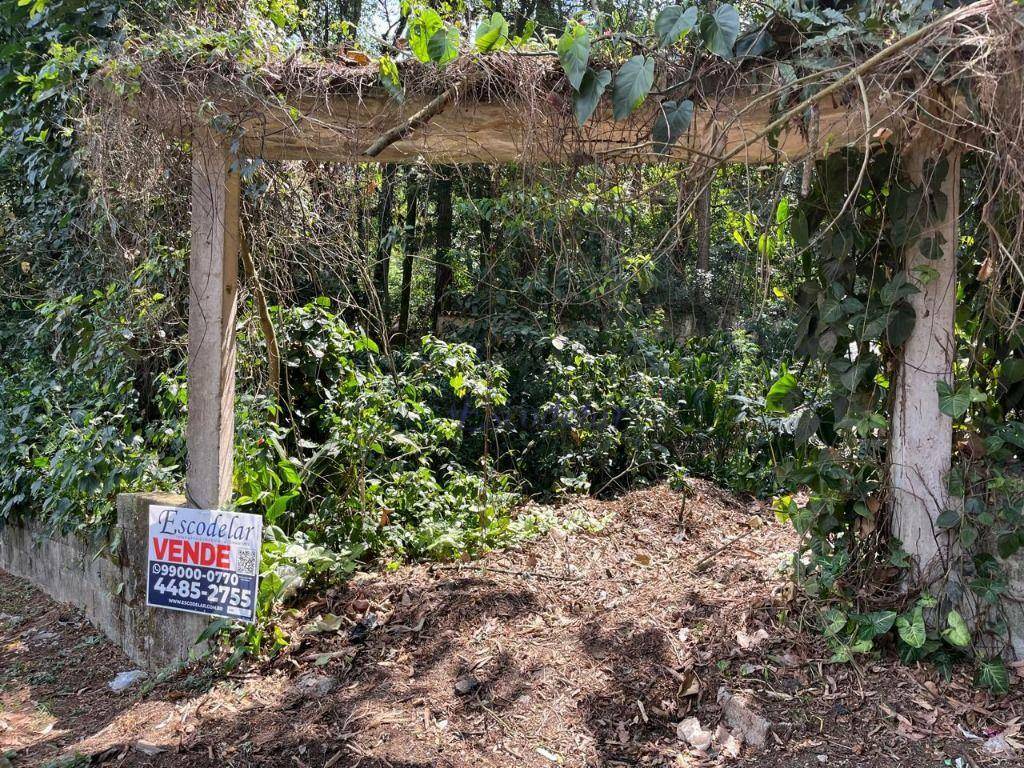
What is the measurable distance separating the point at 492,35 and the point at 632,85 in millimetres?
574

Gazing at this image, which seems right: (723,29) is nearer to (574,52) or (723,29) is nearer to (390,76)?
Result: (574,52)

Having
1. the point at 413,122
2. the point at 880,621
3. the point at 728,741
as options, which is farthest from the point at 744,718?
the point at 413,122

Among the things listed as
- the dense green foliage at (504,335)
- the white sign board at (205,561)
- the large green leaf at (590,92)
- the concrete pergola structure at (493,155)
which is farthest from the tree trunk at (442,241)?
the large green leaf at (590,92)

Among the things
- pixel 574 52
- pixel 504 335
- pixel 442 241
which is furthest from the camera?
pixel 442 241

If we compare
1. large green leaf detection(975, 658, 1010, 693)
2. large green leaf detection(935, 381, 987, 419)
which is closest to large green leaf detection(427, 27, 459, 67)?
large green leaf detection(935, 381, 987, 419)

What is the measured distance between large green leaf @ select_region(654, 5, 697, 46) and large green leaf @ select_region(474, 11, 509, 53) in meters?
0.58

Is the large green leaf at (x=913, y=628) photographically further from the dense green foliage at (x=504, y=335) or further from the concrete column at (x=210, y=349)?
the concrete column at (x=210, y=349)

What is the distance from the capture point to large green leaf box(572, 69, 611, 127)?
2939 millimetres

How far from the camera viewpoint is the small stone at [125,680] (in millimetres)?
3916

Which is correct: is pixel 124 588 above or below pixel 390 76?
below

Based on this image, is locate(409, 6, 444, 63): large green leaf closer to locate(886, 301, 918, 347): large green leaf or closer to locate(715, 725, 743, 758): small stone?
locate(886, 301, 918, 347): large green leaf

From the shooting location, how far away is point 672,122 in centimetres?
297

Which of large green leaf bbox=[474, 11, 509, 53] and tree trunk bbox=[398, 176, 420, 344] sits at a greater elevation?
large green leaf bbox=[474, 11, 509, 53]

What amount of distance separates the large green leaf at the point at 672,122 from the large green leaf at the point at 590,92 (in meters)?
0.24
